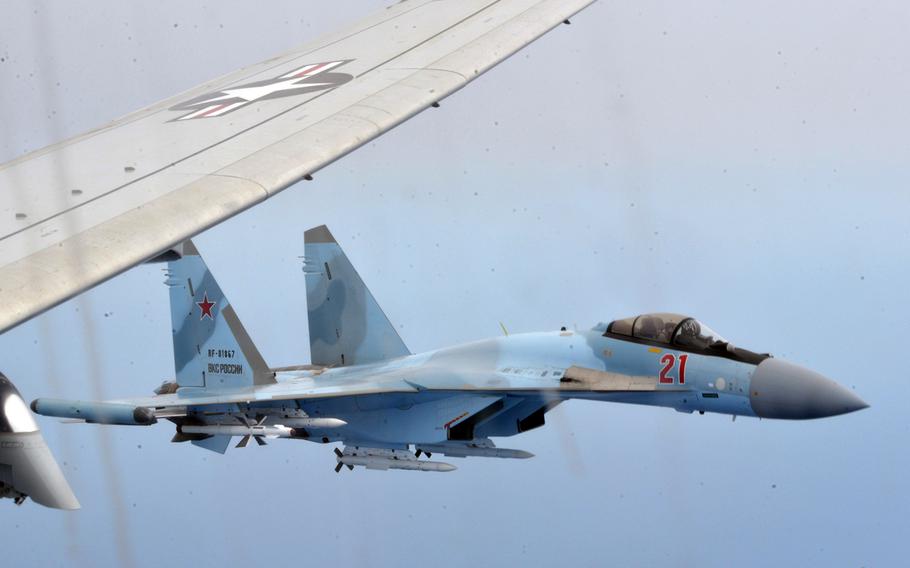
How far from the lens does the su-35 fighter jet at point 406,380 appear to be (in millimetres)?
16797

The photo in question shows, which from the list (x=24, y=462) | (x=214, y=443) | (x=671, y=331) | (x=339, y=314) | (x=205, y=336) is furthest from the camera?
(x=205, y=336)

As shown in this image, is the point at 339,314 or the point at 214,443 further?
the point at 339,314

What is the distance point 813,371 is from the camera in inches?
650

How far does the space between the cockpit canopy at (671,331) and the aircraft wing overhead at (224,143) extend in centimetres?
952

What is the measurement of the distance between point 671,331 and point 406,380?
4.34 metres

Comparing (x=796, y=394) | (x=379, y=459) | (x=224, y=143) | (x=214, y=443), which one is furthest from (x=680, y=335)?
(x=224, y=143)

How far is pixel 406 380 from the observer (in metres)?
19.5

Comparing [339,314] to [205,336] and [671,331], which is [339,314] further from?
[671,331]

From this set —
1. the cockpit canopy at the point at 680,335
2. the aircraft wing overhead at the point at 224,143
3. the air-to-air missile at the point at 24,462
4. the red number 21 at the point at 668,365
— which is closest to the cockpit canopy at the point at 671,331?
the cockpit canopy at the point at 680,335

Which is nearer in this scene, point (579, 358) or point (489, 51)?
point (489, 51)

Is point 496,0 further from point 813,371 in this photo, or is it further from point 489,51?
point 813,371

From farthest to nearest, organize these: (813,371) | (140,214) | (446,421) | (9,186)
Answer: (446,421), (813,371), (9,186), (140,214)

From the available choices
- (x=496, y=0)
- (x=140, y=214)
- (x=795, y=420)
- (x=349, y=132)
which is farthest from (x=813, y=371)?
(x=140, y=214)

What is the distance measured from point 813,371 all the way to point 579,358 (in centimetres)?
315
